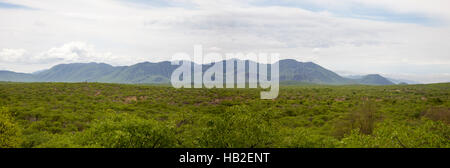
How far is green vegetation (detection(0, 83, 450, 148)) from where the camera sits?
25125 mm

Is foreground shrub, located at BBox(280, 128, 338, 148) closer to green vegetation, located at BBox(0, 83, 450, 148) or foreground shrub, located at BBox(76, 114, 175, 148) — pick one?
green vegetation, located at BBox(0, 83, 450, 148)

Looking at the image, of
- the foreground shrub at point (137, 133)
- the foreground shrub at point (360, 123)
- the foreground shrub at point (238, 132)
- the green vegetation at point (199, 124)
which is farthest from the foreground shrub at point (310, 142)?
the foreground shrub at point (360, 123)

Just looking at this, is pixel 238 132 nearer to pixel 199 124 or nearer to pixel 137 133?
pixel 137 133

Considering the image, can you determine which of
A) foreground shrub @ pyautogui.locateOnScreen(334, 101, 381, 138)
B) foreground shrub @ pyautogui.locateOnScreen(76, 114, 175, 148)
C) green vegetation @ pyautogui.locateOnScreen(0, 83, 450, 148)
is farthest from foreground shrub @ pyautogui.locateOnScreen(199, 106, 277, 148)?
foreground shrub @ pyautogui.locateOnScreen(334, 101, 381, 138)

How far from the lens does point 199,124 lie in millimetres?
35562

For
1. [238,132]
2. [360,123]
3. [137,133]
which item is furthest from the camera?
[360,123]

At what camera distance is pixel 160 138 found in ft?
87.5

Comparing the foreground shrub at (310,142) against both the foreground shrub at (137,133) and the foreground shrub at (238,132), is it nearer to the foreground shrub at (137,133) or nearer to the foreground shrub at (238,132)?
the foreground shrub at (238,132)

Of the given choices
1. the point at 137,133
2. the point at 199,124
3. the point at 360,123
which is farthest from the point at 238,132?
the point at 360,123

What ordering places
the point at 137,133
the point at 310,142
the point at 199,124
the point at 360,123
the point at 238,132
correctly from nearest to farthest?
1. the point at 310,142
2. the point at 137,133
3. the point at 238,132
4. the point at 199,124
5. the point at 360,123

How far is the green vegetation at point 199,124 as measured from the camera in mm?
25125
